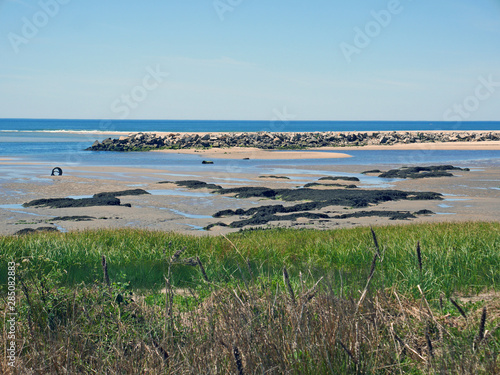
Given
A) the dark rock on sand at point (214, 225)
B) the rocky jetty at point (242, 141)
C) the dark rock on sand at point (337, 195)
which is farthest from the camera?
the rocky jetty at point (242, 141)

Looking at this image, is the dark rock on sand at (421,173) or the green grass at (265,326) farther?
the dark rock on sand at (421,173)

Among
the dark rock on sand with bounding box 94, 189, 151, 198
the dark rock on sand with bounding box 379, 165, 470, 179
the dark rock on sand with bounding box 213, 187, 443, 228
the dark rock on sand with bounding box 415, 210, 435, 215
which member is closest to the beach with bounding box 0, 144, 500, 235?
the dark rock on sand with bounding box 415, 210, 435, 215

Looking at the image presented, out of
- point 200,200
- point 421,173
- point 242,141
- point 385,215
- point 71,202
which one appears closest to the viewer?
point 385,215

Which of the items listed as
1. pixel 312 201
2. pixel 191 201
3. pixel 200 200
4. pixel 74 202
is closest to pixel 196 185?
pixel 200 200

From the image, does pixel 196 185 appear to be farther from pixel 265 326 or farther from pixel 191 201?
pixel 265 326

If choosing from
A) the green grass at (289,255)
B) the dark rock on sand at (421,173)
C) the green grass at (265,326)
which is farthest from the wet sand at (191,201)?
the green grass at (265,326)

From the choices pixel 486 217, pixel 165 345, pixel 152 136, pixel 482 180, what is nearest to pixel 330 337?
A: pixel 165 345

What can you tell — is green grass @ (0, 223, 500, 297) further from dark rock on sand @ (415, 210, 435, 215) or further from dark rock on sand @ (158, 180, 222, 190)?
dark rock on sand @ (158, 180, 222, 190)

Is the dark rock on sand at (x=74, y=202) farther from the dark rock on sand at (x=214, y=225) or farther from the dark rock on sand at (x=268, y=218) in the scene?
the dark rock on sand at (x=268, y=218)

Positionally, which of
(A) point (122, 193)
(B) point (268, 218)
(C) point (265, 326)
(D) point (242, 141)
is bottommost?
(B) point (268, 218)

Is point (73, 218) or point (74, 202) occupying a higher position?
point (74, 202)

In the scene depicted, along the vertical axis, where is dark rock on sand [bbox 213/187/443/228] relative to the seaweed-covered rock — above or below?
above

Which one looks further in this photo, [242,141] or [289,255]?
[242,141]

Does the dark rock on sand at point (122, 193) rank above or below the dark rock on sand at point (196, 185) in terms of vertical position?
below
